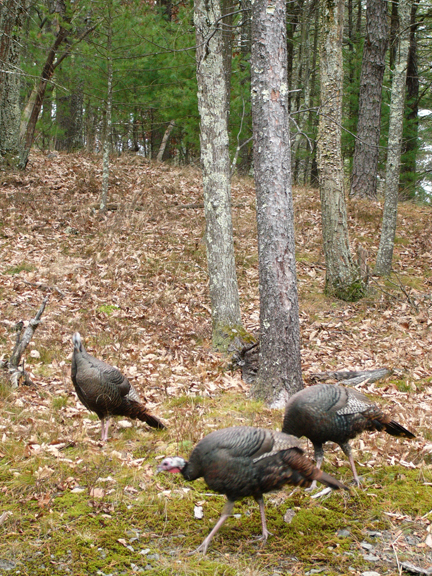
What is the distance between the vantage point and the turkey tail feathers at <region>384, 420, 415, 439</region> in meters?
5.00

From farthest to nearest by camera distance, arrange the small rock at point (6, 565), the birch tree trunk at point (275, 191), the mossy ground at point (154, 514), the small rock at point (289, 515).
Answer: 1. the birch tree trunk at point (275, 191)
2. the small rock at point (289, 515)
3. the mossy ground at point (154, 514)
4. the small rock at point (6, 565)

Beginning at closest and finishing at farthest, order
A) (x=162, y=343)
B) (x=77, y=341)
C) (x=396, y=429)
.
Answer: (x=396, y=429), (x=77, y=341), (x=162, y=343)

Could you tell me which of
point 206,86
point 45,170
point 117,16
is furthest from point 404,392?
point 45,170

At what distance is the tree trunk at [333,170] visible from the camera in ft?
36.1

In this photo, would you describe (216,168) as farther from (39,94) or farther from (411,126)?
(411,126)

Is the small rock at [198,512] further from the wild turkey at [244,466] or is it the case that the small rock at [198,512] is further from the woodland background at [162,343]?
the wild turkey at [244,466]

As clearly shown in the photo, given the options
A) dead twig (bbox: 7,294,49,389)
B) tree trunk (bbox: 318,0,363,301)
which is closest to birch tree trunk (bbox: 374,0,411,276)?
tree trunk (bbox: 318,0,363,301)

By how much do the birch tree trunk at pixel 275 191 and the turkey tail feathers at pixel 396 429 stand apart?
1.67 meters

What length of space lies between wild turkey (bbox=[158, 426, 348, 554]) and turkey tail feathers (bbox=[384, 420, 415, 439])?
1.39m

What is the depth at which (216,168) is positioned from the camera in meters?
8.77

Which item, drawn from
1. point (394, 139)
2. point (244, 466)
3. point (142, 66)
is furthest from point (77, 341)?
point (142, 66)

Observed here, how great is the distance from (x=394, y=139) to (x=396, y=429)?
846 centimetres

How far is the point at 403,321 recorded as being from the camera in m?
10.0

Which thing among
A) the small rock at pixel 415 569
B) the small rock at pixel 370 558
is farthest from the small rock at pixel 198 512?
the small rock at pixel 415 569
